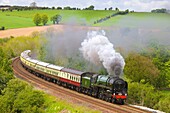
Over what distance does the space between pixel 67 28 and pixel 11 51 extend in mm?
23140

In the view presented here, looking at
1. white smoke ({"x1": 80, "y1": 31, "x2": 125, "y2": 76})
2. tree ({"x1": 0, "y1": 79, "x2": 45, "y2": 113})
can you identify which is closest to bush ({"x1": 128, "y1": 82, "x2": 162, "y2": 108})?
white smoke ({"x1": 80, "y1": 31, "x2": 125, "y2": 76})

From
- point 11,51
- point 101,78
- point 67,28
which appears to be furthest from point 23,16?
point 101,78

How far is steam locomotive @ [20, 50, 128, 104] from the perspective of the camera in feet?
112

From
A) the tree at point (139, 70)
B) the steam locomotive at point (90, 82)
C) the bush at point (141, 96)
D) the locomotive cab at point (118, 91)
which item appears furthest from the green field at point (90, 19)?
the locomotive cab at point (118, 91)

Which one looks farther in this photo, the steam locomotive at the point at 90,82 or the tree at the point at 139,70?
the tree at the point at 139,70

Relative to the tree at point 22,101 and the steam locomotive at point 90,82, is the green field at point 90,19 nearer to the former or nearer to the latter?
the steam locomotive at point 90,82

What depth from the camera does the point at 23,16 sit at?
154 m

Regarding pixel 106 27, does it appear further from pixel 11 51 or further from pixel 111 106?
pixel 111 106

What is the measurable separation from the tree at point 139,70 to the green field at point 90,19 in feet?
25.1

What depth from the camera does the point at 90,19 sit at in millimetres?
104750

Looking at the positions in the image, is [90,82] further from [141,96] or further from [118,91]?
[141,96]

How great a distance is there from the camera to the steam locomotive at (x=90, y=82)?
34.1m

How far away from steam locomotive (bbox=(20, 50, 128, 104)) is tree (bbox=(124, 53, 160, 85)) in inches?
858

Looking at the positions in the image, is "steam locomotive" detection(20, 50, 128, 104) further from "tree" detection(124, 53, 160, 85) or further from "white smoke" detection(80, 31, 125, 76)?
"tree" detection(124, 53, 160, 85)
